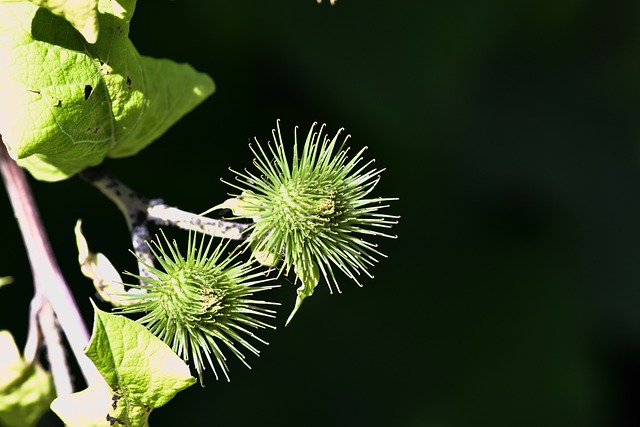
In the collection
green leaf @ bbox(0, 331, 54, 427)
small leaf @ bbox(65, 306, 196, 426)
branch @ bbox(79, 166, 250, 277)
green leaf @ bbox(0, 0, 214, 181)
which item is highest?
green leaf @ bbox(0, 0, 214, 181)

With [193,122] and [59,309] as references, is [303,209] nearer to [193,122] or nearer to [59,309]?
[59,309]

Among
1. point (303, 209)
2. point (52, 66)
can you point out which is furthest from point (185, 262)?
point (52, 66)

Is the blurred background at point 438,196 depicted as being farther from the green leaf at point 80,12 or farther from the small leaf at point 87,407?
the green leaf at point 80,12

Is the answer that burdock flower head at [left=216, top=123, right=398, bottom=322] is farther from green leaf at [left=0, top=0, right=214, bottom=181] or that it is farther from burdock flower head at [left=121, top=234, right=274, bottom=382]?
green leaf at [left=0, top=0, right=214, bottom=181]

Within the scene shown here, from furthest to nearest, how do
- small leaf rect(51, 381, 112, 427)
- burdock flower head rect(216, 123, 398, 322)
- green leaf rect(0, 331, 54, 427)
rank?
1. green leaf rect(0, 331, 54, 427)
2. burdock flower head rect(216, 123, 398, 322)
3. small leaf rect(51, 381, 112, 427)

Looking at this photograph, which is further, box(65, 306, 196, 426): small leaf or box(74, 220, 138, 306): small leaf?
box(74, 220, 138, 306): small leaf

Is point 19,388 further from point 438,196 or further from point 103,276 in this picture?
point 438,196

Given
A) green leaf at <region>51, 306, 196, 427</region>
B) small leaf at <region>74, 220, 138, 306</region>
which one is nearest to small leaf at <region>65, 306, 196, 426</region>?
green leaf at <region>51, 306, 196, 427</region>
